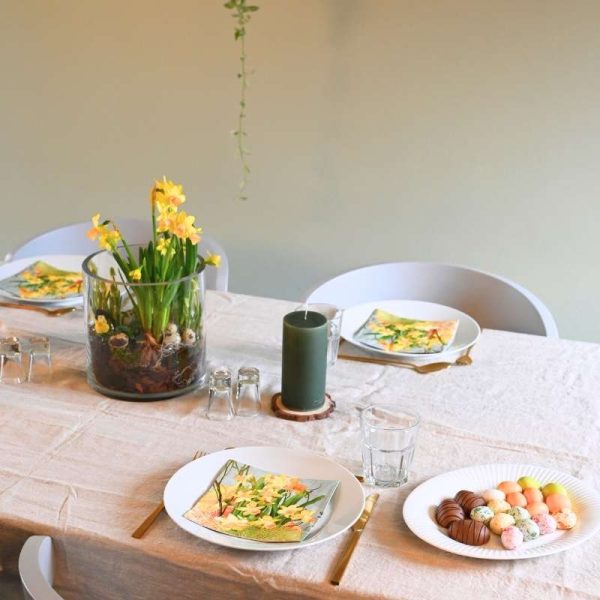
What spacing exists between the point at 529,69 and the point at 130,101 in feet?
4.00

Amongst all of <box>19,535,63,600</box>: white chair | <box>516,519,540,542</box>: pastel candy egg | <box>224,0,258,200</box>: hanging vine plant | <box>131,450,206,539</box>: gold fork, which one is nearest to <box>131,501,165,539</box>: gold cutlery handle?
<box>131,450,206,539</box>: gold fork

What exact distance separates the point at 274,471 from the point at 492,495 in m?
0.31

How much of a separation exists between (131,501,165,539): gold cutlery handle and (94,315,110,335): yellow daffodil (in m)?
0.38

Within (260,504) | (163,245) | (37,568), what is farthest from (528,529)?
(163,245)

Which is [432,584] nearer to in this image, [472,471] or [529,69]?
[472,471]

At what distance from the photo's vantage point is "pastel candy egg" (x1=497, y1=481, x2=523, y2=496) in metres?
1.23

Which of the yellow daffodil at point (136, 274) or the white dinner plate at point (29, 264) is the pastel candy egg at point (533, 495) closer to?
the yellow daffodil at point (136, 274)

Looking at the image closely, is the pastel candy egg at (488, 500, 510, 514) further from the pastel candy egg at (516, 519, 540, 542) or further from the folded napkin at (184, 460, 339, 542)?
the folded napkin at (184, 460, 339, 542)

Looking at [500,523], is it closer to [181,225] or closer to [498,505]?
[498,505]

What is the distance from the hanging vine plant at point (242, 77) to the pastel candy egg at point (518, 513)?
165cm

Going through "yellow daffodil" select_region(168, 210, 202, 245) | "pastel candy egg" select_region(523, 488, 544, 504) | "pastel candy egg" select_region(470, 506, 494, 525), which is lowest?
"pastel candy egg" select_region(470, 506, 494, 525)

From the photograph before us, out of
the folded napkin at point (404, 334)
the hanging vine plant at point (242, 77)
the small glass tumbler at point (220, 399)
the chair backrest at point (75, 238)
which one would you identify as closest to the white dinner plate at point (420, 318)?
the folded napkin at point (404, 334)

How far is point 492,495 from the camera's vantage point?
1215 millimetres

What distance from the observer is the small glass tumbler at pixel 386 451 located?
1.28 m
